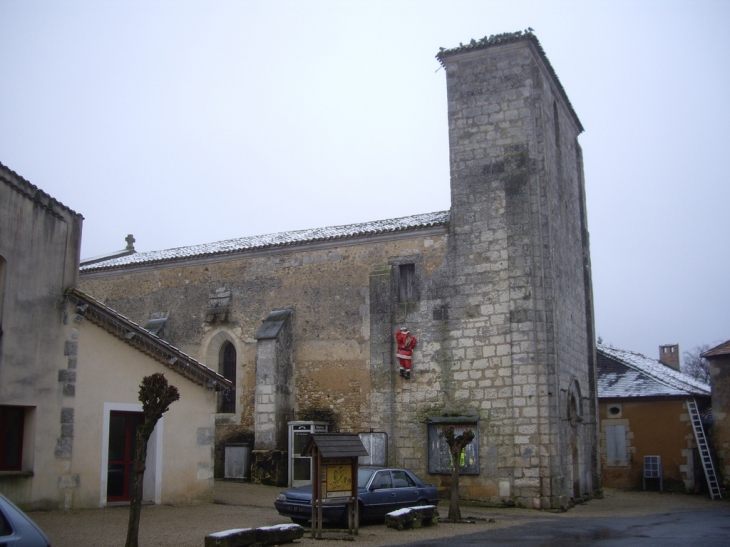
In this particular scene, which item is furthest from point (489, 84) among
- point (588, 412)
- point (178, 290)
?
point (178, 290)

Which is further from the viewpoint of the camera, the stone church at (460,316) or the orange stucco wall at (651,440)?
the orange stucco wall at (651,440)

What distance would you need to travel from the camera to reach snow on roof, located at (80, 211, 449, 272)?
2242 cm

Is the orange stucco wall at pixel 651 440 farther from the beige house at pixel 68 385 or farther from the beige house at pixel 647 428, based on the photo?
the beige house at pixel 68 385

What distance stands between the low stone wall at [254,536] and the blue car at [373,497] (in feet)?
6.34

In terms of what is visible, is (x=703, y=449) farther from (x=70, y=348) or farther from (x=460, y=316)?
(x=70, y=348)

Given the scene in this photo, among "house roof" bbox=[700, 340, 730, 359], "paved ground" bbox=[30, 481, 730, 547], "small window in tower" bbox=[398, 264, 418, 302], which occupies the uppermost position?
"small window in tower" bbox=[398, 264, 418, 302]

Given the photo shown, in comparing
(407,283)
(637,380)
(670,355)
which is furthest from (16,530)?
(670,355)

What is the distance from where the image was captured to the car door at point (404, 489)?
15.6 m

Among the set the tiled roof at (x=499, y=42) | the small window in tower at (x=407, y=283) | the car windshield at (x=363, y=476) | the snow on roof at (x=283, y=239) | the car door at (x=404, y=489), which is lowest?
the car door at (x=404, y=489)

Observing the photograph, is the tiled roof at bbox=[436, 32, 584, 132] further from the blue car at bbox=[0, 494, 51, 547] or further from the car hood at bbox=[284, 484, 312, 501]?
the blue car at bbox=[0, 494, 51, 547]

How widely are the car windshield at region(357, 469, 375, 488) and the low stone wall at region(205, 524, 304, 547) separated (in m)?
2.87

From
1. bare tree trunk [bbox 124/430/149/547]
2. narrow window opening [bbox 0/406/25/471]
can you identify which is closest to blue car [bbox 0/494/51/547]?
bare tree trunk [bbox 124/430/149/547]

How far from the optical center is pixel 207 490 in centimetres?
1723

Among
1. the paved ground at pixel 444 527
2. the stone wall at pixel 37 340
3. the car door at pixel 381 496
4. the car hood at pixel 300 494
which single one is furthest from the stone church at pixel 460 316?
the stone wall at pixel 37 340
